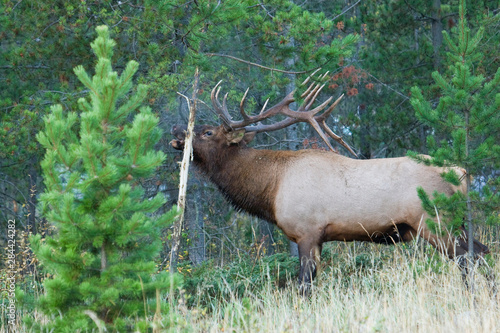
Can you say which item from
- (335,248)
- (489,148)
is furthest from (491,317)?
(335,248)

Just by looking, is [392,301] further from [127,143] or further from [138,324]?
[127,143]

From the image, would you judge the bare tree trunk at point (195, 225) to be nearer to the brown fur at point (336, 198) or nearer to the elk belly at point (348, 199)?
the brown fur at point (336, 198)

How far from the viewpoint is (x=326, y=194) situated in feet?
24.2

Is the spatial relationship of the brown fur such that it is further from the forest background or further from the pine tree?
the pine tree

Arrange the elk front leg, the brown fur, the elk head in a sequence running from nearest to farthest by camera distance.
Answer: the brown fur → the elk front leg → the elk head

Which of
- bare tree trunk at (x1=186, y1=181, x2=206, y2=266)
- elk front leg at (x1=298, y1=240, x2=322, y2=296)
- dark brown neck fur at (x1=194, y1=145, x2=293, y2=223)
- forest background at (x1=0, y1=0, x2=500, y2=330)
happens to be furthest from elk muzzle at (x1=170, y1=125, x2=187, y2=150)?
bare tree trunk at (x1=186, y1=181, x2=206, y2=266)

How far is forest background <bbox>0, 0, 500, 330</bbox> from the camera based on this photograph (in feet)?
25.7

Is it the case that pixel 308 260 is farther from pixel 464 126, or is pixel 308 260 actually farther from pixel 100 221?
pixel 100 221

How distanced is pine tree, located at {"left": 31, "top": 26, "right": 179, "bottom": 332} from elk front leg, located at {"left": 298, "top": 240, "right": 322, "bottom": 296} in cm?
307

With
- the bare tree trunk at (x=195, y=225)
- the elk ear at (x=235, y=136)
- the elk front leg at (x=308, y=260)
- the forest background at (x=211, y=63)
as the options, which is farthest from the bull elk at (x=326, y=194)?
the bare tree trunk at (x=195, y=225)

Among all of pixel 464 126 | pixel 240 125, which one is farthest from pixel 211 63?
pixel 464 126

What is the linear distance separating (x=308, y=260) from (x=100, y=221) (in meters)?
3.50

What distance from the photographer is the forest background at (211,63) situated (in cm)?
783

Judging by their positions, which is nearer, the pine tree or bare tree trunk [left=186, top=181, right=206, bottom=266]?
the pine tree
